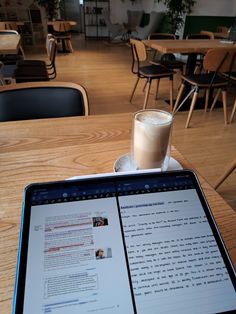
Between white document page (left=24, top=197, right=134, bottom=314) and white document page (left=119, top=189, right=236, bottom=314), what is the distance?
0.02 meters

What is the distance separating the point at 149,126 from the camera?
0.51m

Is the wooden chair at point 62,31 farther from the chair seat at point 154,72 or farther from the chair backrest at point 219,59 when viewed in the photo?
the chair backrest at point 219,59

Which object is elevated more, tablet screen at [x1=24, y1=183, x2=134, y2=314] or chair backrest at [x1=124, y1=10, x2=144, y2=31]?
tablet screen at [x1=24, y1=183, x2=134, y2=314]

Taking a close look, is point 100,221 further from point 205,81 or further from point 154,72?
point 154,72

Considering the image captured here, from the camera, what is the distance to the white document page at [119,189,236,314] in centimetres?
31

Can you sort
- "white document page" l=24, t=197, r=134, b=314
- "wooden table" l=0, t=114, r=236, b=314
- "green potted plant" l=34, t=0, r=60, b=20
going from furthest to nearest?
"green potted plant" l=34, t=0, r=60, b=20, "wooden table" l=0, t=114, r=236, b=314, "white document page" l=24, t=197, r=134, b=314

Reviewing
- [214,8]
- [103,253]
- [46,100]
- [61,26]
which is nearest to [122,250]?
[103,253]

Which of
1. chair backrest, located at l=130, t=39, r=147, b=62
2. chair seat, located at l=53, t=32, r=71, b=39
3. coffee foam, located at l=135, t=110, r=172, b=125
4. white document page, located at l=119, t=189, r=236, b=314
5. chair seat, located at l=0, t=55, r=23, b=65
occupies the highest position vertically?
coffee foam, located at l=135, t=110, r=172, b=125

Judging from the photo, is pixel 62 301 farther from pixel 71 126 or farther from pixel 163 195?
pixel 71 126

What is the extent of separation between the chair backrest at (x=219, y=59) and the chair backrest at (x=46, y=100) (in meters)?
1.76

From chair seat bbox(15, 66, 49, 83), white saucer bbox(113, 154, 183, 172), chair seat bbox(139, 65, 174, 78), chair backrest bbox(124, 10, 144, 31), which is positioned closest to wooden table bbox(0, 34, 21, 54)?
chair seat bbox(15, 66, 49, 83)

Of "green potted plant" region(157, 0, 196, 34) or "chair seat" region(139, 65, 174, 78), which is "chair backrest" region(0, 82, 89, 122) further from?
"green potted plant" region(157, 0, 196, 34)

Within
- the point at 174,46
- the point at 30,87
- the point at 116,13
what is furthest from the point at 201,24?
the point at 30,87

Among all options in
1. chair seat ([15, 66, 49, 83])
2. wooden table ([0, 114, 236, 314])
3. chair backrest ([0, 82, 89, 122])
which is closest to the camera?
wooden table ([0, 114, 236, 314])
